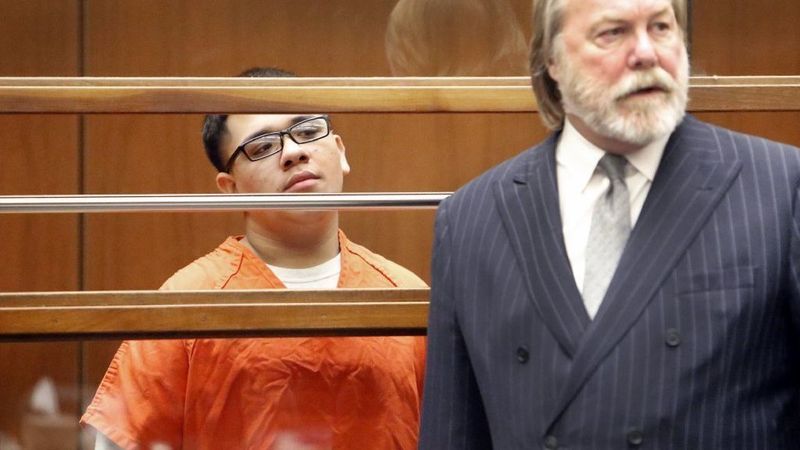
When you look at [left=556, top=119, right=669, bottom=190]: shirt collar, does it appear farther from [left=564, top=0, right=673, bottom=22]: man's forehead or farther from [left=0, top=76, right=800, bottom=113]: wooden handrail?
[left=0, top=76, right=800, bottom=113]: wooden handrail

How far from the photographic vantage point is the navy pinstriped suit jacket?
1.12 metres

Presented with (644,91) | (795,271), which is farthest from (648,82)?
(795,271)

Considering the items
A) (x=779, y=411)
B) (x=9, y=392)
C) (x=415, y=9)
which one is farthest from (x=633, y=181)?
(x=9, y=392)

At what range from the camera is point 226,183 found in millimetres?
1705

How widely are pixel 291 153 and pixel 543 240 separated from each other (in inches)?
20.0

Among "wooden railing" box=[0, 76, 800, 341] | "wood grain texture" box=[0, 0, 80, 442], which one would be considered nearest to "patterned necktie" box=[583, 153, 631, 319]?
"wooden railing" box=[0, 76, 800, 341]

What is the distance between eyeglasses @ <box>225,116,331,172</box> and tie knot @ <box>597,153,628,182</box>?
51cm

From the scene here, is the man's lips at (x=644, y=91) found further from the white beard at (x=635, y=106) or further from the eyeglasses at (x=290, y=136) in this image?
the eyeglasses at (x=290, y=136)

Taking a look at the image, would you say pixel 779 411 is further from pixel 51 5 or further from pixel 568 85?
pixel 51 5

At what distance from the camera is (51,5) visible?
1958 mm

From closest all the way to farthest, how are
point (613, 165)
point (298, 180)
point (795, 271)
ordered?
point (795, 271), point (613, 165), point (298, 180)

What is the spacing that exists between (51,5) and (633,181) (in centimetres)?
111

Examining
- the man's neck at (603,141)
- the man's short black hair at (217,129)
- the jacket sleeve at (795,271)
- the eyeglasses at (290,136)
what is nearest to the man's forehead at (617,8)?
the man's neck at (603,141)

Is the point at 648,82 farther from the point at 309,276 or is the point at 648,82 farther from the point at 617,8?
the point at 309,276
